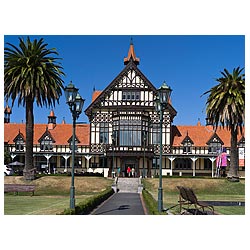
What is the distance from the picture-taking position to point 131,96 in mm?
59688

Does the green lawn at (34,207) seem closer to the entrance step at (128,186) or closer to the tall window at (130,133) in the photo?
the entrance step at (128,186)

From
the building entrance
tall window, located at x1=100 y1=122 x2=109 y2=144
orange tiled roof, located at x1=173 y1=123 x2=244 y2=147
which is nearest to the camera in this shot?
the building entrance

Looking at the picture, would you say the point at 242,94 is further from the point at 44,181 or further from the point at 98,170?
the point at 98,170

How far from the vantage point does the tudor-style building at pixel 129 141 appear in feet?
192

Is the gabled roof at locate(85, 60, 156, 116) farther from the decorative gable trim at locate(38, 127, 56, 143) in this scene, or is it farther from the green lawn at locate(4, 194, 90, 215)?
the green lawn at locate(4, 194, 90, 215)

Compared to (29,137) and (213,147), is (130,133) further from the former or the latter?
(29,137)

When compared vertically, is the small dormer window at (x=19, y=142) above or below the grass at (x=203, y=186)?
above

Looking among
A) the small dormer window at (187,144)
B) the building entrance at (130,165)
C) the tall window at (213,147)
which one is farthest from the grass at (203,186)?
the tall window at (213,147)

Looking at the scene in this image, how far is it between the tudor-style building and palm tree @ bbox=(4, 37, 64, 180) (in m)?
18.2

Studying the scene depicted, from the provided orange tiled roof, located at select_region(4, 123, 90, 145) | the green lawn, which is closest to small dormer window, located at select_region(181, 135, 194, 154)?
orange tiled roof, located at select_region(4, 123, 90, 145)

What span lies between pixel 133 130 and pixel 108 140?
449 centimetres

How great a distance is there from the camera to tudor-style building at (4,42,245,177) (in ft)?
192

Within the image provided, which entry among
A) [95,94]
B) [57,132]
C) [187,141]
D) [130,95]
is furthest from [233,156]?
[57,132]

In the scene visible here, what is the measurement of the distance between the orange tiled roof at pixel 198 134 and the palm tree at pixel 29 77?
28.1 meters
